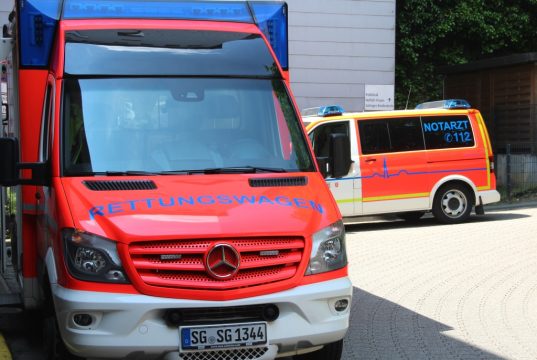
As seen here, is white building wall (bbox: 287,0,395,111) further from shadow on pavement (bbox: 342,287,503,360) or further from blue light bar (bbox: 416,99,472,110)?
shadow on pavement (bbox: 342,287,503,360)

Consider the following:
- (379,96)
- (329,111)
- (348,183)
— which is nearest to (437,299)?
(348,183)

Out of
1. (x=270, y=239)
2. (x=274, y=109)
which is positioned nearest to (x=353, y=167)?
(x=274, y=109)

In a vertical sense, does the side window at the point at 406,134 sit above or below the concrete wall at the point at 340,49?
below

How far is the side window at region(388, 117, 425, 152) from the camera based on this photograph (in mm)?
14008

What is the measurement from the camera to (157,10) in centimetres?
590

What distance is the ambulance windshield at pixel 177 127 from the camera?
5180 mm

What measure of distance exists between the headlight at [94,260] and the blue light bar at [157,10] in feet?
6.44

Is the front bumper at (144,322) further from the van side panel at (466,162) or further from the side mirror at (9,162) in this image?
the van side panel at (466,162)

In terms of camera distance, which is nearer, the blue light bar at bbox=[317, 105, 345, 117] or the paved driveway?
the paved driveway

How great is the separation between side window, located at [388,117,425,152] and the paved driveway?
1509 millimetres

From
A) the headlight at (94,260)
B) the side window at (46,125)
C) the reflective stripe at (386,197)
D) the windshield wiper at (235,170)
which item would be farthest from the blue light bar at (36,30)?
the reflective stripe at (386,197)

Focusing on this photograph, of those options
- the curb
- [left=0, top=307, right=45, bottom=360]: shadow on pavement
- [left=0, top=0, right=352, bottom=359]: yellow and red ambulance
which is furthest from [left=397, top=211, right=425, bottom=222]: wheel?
[left=0, top=0, right=352, bottom=359]: yellow and red ambulance

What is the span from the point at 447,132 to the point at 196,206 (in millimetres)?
10254

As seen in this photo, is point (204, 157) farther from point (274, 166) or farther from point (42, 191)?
point (42, 191)
